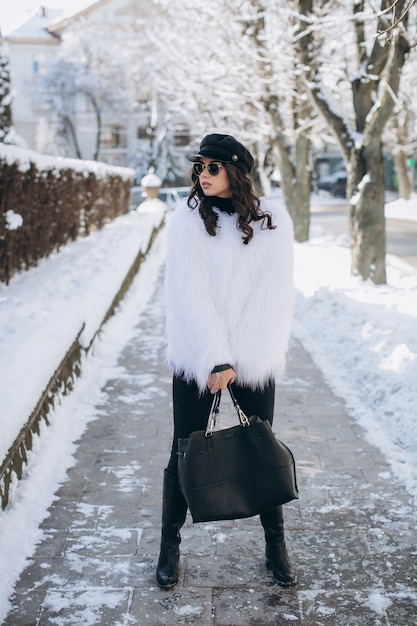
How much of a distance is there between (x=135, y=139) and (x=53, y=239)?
4502 cm

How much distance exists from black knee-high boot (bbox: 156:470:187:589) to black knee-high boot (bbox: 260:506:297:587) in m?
0.39

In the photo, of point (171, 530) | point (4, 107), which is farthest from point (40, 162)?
point (4, 107)

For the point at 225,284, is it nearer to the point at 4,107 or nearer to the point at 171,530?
the point at 171,530

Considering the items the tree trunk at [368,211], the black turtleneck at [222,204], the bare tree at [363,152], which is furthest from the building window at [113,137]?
the black turtleneck at [222,204]

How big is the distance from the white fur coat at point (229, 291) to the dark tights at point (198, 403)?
0.20 ft

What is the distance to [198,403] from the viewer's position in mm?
3135

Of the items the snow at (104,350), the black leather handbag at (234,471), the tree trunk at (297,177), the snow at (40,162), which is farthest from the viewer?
the tree trunk at (297,177)

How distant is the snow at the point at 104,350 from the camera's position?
404 cm

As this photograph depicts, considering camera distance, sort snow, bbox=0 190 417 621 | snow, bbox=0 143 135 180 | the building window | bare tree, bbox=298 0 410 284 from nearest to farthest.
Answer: snow, bbox=0 190 417 621 < snow, bbox=0 143 135 180 < bare tree, bbox=298 0 410 284 < the building window

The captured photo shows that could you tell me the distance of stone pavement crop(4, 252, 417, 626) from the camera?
9.97 ft

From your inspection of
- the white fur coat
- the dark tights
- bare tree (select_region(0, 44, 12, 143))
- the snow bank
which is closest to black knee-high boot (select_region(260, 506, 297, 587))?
the dark tights

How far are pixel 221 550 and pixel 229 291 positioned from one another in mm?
1365

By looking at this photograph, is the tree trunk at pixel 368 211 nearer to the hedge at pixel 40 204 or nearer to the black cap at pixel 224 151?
the hedge at pixel 40 204

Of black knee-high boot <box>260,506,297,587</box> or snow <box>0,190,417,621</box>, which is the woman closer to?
black knee-high boot <box>260,506,297,587</box>
